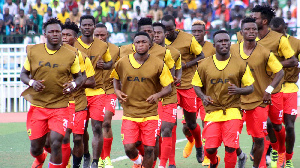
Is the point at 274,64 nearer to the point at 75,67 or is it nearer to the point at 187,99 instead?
the point at 187,99

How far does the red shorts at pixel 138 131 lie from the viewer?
962cm

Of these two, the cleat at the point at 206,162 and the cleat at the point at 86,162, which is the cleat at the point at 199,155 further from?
the cleat at the point at 86,162

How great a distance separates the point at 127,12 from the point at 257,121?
1561 centimetres

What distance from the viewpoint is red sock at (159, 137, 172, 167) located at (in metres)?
11.0

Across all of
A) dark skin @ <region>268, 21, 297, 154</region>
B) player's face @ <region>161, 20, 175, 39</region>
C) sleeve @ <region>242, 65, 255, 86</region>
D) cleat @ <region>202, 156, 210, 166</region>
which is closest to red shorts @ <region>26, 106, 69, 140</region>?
sleeve @ <region>242, 65, 255, 86</region>

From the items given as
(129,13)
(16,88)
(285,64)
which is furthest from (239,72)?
(129,13)

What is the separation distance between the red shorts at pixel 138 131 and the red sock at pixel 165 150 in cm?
136

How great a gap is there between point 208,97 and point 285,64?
1992mm

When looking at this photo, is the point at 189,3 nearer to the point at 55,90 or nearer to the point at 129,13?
the point at 129,13

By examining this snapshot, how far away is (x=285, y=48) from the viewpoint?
10789mm

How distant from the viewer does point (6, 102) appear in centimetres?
2216

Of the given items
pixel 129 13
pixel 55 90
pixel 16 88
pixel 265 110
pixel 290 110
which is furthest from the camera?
pixel 129 13

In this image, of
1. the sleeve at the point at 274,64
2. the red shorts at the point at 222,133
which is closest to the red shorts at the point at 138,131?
the red shorts at the point at 222,133

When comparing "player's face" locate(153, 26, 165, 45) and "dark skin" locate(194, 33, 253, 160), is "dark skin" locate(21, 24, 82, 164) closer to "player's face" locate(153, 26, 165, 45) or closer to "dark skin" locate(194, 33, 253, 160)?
"dark skin" locate(194, 33, 253, 160)
